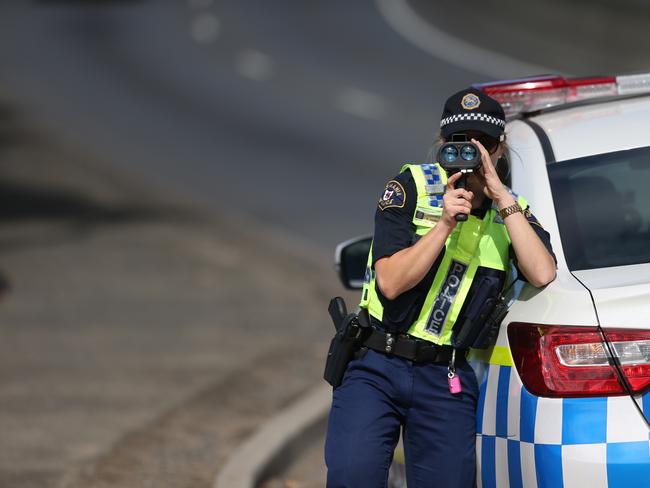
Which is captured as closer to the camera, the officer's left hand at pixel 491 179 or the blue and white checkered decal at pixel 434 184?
the officer's left hand at pixel 491 179

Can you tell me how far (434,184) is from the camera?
3609 mm

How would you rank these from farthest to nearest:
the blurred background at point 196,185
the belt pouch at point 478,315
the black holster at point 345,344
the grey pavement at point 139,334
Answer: the blurred background at point 196,185 → the grey pavement at point 139,334 → the black holster at point 345,344 → the belt pouch at point 478,315

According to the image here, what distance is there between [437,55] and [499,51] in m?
1.10

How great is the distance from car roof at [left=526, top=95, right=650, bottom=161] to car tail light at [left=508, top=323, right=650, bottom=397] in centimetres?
88

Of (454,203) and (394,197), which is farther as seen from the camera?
(394,197)

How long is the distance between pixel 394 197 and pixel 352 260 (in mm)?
925

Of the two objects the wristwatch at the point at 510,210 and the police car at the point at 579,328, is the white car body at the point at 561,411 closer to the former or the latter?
the police car at the point at 579,328

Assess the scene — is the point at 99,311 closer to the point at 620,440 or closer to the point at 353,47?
the point at 620,440

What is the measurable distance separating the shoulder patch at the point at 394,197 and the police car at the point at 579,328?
40 centimetres

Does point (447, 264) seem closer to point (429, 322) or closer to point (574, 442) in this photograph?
point (429, 322)

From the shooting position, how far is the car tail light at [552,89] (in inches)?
171

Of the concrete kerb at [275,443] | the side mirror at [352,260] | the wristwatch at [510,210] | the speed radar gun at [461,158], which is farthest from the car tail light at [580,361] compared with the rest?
the concrete kerb at [275,443]

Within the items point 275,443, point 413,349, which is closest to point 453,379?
point 413,349

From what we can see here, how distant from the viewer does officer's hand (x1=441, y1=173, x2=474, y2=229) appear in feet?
11.1
